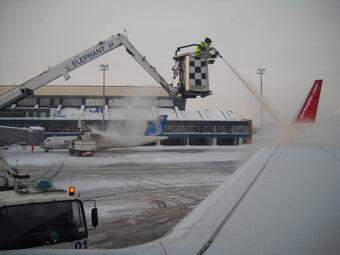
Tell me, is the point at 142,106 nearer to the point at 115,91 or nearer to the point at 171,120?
the point at 171,120

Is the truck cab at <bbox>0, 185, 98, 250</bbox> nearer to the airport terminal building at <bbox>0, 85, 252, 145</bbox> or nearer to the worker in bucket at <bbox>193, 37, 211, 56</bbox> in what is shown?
the worker in bucket at <bbox>193, 37, 211, 56</bbox>

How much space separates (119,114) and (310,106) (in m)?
60.5

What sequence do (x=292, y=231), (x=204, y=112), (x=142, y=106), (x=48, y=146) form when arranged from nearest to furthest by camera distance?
1. (x=292, y=231)
2. (x=48, y=146)
3. (x=142, y=106)
4. (x=204, y=112)

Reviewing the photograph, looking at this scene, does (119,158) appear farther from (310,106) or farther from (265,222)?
(265,222)

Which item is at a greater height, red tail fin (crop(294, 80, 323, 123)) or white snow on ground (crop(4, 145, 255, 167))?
red tail fin (crop(294, 80, 323, 123))

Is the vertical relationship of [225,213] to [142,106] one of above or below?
below

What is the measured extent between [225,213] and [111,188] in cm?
1698

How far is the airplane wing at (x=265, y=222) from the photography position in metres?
3.08

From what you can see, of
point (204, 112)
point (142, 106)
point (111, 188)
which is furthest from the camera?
point (204, 112)

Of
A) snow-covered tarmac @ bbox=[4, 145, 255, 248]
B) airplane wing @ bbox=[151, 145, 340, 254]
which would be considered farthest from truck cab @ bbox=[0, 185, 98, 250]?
snow-covered tarmac @ bbox=[4, 145, 255, 248]

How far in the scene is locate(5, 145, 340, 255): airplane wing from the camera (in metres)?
3.08

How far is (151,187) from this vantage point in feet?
68.9

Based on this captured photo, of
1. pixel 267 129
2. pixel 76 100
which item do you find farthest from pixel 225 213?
pixel 76 100

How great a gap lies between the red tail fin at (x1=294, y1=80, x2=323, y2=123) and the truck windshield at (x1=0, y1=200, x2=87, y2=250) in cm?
1344
